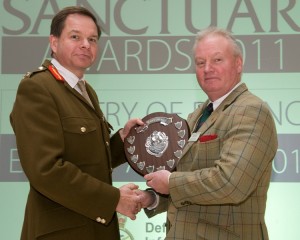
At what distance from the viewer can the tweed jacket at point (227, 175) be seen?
223 cm

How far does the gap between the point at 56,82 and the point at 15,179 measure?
1.70 metres

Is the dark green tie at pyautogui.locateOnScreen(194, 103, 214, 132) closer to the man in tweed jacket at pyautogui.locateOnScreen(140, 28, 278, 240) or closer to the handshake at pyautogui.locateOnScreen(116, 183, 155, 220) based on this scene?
the man in tweed jacket at pyautogui.locateOnScreen(140, 28, 278, 240)

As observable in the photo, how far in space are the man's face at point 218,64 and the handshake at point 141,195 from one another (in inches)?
16.8

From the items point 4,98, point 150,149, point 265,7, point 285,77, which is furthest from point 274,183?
point 4,98

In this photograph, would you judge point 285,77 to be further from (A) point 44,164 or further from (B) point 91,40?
(A) point 44,164

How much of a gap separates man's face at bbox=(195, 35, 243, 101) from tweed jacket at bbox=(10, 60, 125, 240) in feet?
1.73

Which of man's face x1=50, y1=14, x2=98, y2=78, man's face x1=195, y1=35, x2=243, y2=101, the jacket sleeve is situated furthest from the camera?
man's face x1=50, y1=14, x2=98, y2=78

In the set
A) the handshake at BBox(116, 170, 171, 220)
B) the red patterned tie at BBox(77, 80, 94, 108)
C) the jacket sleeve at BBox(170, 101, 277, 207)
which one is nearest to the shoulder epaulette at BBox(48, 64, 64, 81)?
the red patterned tie at BBox(77, 80, 94, 108)

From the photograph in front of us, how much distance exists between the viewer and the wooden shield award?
254cm

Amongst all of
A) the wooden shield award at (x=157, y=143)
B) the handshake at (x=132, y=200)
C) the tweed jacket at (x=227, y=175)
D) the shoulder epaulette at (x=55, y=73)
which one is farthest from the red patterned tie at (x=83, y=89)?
the tweed jacket at (x=227, y=175)

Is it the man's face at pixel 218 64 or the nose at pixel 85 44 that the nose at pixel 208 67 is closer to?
the man's face at pixel 218 64

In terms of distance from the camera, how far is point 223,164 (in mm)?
2236

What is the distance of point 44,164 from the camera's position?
2348 millimetres

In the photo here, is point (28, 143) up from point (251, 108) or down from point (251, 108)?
down
